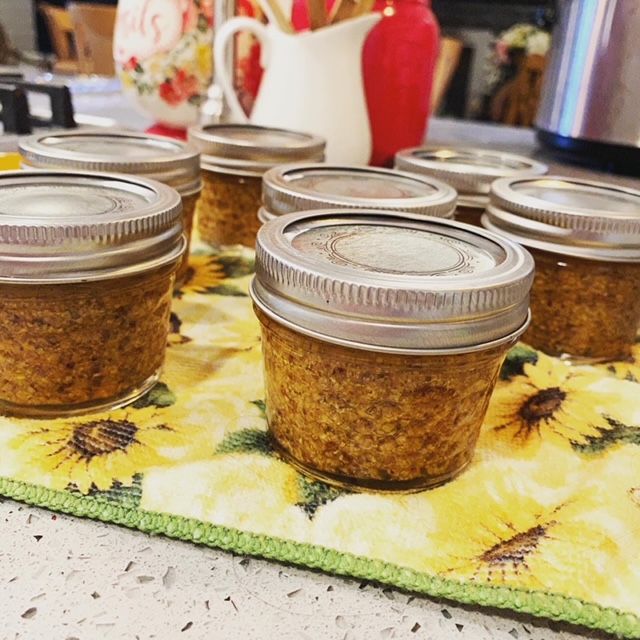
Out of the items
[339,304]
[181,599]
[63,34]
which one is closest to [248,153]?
[339,304]

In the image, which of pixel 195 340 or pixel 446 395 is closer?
pixel 446 395

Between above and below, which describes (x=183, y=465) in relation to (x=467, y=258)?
below

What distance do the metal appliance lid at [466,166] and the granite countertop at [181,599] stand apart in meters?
0.51

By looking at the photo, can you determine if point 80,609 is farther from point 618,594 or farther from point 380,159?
point 380,159

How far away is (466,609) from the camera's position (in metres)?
0.34

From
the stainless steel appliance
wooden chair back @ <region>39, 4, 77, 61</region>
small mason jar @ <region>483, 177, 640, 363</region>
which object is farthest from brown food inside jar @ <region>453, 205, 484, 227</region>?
wooden chair back @ <region>39, 4, 77, 61</region>

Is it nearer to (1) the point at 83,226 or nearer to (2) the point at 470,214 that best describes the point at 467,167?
(2) the point at 470,214

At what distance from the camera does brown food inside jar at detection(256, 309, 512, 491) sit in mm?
389

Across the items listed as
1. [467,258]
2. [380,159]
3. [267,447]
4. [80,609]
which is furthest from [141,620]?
[380,159]

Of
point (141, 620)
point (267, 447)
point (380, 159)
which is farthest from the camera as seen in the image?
point (380, 159)

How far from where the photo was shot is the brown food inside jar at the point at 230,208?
0.79 meters

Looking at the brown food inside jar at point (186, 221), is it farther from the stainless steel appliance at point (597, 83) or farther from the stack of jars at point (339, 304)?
the stainless steel appliance at point (597, 83)

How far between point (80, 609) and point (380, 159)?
0.84 meters

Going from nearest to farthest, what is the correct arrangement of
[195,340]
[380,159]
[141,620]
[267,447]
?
[141,620]
[267,447]
[195,340]
[380,159]
